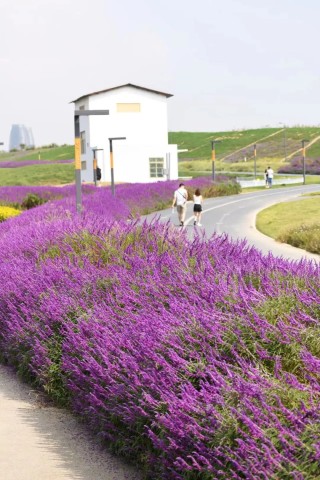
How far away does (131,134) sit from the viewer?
65.9 m

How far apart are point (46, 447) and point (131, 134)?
201ft

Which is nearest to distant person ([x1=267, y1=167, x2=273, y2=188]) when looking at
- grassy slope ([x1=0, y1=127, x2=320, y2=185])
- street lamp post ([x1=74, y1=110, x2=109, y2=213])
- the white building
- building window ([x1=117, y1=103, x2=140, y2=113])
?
the white building

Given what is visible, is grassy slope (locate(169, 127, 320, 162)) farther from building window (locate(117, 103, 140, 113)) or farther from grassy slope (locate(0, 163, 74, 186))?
building window (locate(117, 103, 140, 113))

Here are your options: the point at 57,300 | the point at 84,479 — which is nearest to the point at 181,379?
the point at 84,479

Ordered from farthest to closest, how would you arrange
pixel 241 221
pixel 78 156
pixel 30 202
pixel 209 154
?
pixel 209 154 < pixel 30 202 < pixel 241 221 < pixel 78 156

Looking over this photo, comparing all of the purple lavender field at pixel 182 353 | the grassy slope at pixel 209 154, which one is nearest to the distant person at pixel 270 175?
the grassy slope at pixel 209 154

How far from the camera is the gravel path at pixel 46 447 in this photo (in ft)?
16.6

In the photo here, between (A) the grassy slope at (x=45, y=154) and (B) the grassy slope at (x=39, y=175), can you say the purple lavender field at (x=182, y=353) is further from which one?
(A) the grassy slope at (x=45, y=154)

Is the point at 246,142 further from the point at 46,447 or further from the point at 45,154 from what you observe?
the point at 46,447

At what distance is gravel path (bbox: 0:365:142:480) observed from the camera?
5066mm

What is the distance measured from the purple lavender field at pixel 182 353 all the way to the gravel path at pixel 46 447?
136 mm

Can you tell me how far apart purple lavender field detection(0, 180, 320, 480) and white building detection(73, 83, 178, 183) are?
5623 cm

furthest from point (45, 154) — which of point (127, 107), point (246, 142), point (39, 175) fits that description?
point (127, 107)

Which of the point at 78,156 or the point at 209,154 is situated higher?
the point at 209,154
